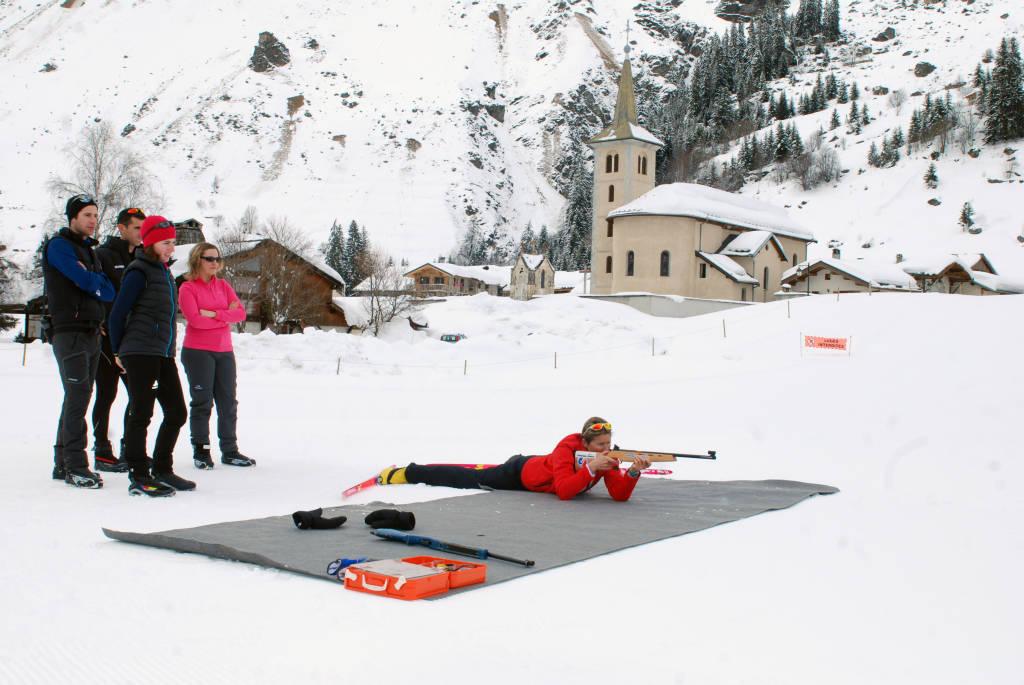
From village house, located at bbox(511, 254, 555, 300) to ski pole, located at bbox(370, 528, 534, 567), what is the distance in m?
87.1

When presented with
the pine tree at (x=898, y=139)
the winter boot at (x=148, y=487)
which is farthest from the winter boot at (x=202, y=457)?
the pine tree at (x=898, y=139)

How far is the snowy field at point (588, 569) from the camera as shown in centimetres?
326

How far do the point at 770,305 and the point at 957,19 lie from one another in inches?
5665

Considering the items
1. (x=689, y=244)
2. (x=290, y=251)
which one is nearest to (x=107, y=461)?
(x=290, y=251)

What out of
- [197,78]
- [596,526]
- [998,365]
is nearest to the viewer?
[596,526]

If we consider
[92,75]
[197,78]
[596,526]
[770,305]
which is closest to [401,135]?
[197,78]

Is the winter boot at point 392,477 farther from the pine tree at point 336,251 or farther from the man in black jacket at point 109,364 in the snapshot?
the pine tree at point 336,251

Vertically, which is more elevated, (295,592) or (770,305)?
(770,305)

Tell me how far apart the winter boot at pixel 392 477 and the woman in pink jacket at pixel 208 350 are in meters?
1.56

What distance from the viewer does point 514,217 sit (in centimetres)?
15438

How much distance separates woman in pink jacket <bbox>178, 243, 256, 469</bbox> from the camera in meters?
8.05

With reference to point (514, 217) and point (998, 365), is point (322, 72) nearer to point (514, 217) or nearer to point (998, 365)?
point (514, 217)

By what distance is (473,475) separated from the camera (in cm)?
777

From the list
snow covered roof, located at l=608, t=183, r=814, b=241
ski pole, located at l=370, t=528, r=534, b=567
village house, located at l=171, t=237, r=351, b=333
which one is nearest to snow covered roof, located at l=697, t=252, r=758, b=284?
snow covered roof, located at l=608, t=183, r=814, b=241
